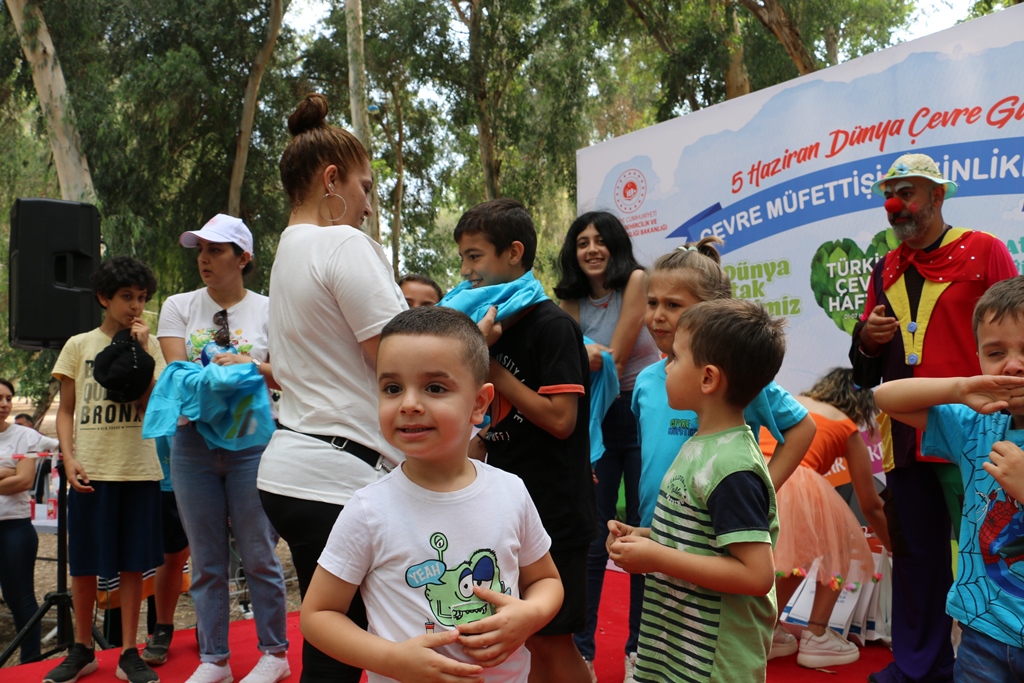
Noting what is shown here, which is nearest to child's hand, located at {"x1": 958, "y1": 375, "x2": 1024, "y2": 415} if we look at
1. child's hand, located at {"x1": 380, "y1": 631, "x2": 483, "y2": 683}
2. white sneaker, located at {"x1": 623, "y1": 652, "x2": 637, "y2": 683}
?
child's hand, located at {"x1": 380, "y1": 631, "x2": 483, "y2": 683}

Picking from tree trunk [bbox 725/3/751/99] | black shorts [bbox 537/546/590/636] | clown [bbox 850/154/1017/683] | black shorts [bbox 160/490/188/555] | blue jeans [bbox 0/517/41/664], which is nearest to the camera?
black shorts [bbox 537/546/590/636]

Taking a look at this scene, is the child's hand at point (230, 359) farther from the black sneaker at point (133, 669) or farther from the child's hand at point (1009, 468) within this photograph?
the child's hand at point (1009, 468)

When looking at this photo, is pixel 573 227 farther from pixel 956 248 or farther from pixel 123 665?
pixel 123 665

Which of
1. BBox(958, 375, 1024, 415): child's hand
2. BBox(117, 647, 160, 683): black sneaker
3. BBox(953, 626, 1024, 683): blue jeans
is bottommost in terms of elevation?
BBox(117, 647, 160, 683): black sneaker

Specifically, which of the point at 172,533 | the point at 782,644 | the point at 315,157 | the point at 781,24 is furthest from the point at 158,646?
the point at 781,24

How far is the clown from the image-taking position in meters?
3.01

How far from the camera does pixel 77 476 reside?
3736mm

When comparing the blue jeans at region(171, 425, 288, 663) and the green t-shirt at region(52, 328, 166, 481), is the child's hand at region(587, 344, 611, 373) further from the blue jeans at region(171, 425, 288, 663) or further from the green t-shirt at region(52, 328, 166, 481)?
the green t-shirt at region(52, 328, 166, 481)

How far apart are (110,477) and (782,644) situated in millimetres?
3073

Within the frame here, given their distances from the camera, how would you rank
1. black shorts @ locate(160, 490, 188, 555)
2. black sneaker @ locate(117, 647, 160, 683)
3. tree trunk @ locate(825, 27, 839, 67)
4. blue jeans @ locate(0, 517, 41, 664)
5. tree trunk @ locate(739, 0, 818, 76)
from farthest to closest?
tree trunk @ locate(825, 27, 839, 67)
tree trunk @ locate(739, 0, 818, 76)
blue jeans @ locate(0, 517, 41, 664)
black shorts @ locate(160, 490, 188, 555)
black sneaker @ locate(117, 647, 160, 683)

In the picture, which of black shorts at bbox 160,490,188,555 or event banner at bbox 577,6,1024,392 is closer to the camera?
event banner at bbox 577,6,1024,392

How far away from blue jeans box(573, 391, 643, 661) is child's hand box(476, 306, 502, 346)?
1300 millimetres

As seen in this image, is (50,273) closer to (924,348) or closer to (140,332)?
(140,332)

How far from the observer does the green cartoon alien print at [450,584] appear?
5.16 ft
